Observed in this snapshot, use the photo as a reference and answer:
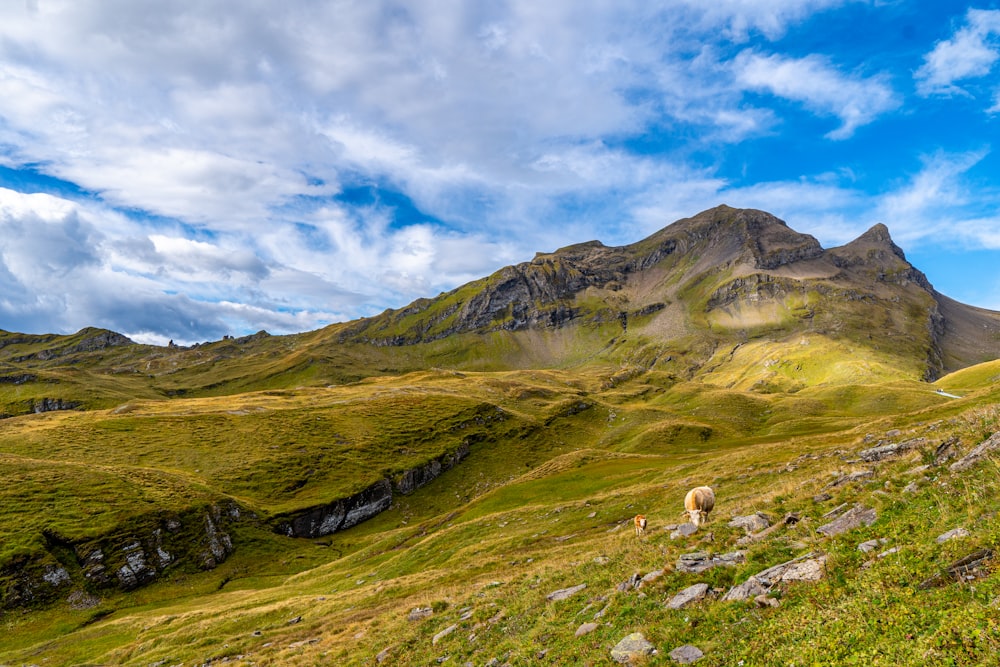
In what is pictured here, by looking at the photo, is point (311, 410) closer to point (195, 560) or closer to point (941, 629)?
point (195, 560)

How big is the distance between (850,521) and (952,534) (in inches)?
162

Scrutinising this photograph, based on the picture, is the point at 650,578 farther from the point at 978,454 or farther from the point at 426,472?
the point at 426,472

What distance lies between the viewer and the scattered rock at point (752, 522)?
1803 cm

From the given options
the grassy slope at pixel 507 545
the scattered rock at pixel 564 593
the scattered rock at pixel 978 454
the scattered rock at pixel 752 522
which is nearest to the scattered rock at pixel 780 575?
the grassy slope at pixel 507 545

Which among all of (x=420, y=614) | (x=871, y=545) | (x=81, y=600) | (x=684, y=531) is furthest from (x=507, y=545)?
(x=81, y=600)

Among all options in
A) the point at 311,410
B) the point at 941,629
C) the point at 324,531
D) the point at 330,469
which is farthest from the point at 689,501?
the point at 311,410

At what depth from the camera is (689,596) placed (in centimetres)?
1391

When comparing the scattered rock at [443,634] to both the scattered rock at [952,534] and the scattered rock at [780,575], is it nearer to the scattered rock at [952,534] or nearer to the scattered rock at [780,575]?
the scattered rock at [780,575]

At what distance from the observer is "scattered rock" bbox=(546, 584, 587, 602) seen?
63.7 ft

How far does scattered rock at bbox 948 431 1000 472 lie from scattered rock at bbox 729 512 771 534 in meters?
6.32

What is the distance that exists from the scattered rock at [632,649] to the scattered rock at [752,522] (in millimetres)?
7977

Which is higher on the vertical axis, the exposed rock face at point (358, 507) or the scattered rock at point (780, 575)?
the scattered rock at point (780, 575)

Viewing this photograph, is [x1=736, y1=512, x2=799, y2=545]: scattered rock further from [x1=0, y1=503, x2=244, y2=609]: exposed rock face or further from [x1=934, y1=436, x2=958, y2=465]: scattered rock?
[x1=0, y1=503, x2=244, y2=609]: exposed rock face

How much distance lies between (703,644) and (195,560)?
79.1 m
